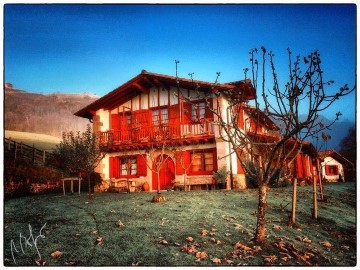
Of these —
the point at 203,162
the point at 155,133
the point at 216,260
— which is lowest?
the point at 216,260

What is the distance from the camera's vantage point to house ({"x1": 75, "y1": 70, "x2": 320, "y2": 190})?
16656 mm

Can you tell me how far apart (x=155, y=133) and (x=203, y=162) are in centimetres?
351

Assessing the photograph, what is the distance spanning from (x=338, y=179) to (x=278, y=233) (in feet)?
92.1

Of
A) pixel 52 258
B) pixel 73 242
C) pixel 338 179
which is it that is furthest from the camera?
pixel 338 179

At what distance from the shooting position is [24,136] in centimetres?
2200

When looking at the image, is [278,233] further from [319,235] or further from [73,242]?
[73,242]

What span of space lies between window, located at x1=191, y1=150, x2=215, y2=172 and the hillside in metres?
10.6

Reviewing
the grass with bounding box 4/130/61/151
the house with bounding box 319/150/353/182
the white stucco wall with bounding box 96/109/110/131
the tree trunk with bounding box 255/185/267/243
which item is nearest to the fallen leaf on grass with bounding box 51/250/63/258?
the tree trunk with bounding box 255/185/267/243

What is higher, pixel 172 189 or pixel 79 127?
pixel 79 127

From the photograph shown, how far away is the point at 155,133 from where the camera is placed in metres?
17.7

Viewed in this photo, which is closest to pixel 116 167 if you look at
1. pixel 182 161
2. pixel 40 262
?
pixel 182 161

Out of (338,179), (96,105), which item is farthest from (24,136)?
(338,179)

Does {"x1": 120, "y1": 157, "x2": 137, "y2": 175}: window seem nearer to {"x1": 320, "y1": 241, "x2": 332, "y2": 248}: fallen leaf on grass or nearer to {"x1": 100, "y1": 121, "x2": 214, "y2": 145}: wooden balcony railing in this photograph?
{"x1": 100, "y1": 121, "x2": 214, "y2": 145}: wooden balcony railing

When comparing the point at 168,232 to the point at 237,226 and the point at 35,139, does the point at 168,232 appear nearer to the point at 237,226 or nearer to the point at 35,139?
the point at 237,226
